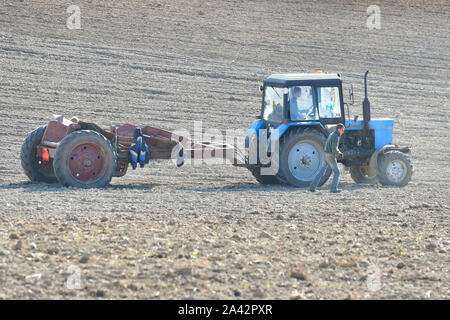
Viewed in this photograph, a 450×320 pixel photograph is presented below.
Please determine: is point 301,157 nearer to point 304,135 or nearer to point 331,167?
point 304,135

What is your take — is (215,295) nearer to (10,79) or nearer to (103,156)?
(103,156)

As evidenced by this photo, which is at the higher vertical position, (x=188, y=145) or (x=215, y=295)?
(x=188, y=145)

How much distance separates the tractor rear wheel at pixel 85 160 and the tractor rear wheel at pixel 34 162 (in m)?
0.72

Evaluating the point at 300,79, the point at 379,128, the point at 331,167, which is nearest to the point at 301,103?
the point at 300,79

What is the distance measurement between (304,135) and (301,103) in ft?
1.94

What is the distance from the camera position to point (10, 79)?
23.9 meters

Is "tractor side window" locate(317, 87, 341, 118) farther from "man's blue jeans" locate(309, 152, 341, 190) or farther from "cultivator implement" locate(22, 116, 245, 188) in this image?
"cultivator implement" locate(22, 116, 245, 188)

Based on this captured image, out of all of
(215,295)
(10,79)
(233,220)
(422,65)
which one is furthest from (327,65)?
(215,295)

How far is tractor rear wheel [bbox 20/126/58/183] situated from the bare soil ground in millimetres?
668

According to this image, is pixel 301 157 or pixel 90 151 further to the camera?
pixel 301 157

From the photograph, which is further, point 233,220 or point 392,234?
point 233,220

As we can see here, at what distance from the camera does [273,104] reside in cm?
1548
